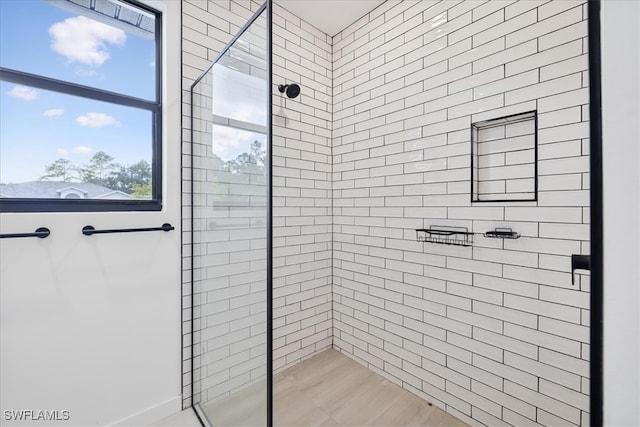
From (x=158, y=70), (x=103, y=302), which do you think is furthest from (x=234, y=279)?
(x=158, y=70)

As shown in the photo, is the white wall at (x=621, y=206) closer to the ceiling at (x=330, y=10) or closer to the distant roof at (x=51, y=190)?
the distant roof at (x=51, y=190)

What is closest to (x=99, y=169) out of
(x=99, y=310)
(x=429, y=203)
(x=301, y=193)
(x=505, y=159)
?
(x=99, y=310)

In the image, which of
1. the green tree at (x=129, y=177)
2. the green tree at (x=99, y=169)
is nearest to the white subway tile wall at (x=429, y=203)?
the green tree at (x=129, y=177)

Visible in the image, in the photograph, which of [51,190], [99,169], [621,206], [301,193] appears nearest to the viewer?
[621,206]

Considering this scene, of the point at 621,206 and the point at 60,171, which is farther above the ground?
the point at 60,171

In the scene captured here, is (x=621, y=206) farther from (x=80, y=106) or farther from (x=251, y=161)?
(x=80, y=106)

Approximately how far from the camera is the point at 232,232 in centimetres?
152

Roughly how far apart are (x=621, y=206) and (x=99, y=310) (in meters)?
2.11

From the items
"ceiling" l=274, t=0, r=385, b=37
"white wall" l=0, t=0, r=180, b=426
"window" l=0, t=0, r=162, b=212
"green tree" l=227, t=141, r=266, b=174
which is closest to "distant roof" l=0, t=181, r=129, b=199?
"window" l=0, t=0, r=162, b=212

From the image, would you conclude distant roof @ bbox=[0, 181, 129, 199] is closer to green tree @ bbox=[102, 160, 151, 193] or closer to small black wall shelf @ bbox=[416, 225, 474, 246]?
green tree @ bbox=[102, 160, 151, 193]

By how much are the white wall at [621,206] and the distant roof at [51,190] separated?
209 cm

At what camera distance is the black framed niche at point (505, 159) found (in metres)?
1.56

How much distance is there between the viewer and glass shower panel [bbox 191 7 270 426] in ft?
4.27

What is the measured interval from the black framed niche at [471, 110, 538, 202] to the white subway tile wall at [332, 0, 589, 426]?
0.5 inches
